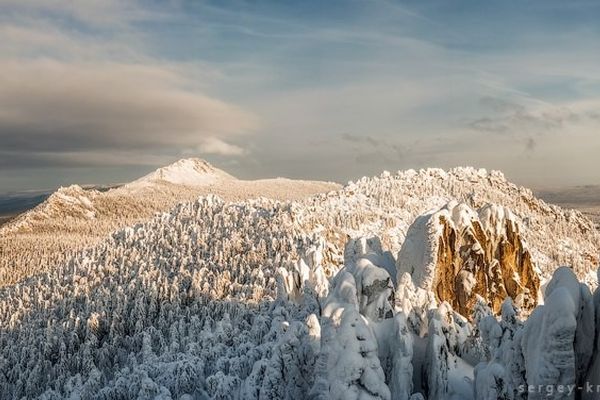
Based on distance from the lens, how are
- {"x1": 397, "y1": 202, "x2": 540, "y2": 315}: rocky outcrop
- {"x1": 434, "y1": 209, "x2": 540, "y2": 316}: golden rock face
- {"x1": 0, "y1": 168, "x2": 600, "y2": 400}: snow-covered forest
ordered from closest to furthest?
{"x1": 0, "y1": 168, "x2": 600, "y2": 400}: snow-covered forest < {"x1": 397, "y1": 202, "x2": 540, "y2": 315}: rocky outcrop < {"x1": 434, "y1": 209, "x2": 540, "y2": 316}: golden rock face

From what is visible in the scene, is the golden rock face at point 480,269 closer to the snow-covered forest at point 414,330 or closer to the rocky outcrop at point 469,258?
the rocky outcrop at point 469,258

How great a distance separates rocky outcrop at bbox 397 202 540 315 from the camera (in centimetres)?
5906

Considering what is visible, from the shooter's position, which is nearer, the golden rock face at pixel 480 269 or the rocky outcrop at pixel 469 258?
the rocky outcrop at pixel 469 258

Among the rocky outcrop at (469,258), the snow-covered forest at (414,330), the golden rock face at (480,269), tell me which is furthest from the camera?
the golden rock face at (480,269)

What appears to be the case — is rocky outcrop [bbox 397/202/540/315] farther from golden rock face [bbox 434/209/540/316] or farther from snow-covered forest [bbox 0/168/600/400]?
snow-covered forest [bbox 0/168/600/400]

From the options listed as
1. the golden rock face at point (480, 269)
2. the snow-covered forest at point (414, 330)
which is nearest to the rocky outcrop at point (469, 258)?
the golden rock face at point (480, 269)

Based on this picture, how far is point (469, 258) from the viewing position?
61.2 metres

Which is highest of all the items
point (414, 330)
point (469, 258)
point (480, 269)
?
point (469, 258)

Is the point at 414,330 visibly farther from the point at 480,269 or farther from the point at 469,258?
the point at 480,269

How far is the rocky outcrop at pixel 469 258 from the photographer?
59062mm

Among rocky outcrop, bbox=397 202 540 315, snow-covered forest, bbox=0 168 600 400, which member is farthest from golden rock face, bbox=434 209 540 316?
snow-covered forest, bbox=0 168 600 400

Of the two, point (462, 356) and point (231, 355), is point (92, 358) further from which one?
point (462, 356)

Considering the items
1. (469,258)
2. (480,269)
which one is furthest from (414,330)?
(480,269)

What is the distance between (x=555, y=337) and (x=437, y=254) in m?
32.0
